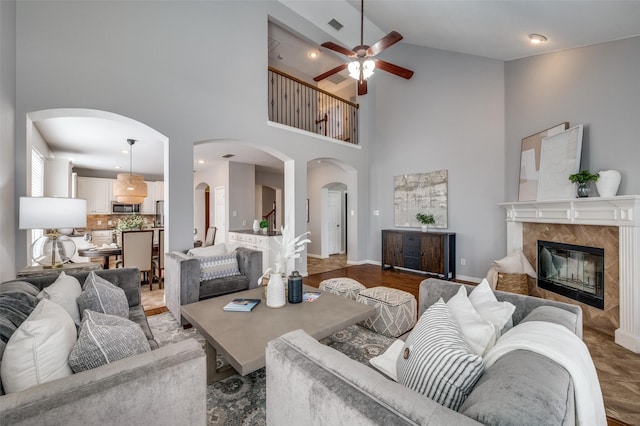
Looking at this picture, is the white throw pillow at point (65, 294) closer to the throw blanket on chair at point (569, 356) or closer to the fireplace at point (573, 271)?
the throw blanket on chair at point (569, 356)

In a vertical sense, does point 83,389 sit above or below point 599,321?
above

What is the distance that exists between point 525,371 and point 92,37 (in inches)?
177

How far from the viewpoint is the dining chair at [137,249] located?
411 cm

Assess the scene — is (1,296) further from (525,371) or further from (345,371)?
(525,371)

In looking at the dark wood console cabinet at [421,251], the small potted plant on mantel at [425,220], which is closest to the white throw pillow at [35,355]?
the dark wood console cabinet at [421,251]

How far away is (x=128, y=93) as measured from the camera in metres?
3.21

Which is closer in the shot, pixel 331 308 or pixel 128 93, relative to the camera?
pixel 331 308

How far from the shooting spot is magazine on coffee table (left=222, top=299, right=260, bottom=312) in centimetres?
208

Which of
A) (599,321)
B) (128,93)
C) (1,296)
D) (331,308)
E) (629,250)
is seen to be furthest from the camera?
(128,93)

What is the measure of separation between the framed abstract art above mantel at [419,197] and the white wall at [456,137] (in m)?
0.11

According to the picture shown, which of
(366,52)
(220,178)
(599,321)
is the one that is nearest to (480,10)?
(366,52)

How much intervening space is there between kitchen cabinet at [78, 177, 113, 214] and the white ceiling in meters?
0.44

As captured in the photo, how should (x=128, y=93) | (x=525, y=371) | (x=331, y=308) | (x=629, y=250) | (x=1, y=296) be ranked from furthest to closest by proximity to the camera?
(x=128, y=93) → (x=629, y=250) → (x=331, y=308) → (x=1, y=296) → (x=525, y=371)

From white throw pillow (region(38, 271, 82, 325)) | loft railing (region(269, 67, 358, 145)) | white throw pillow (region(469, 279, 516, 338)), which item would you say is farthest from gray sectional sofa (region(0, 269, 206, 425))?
loft railing (region(269, 67, 358, 145))
